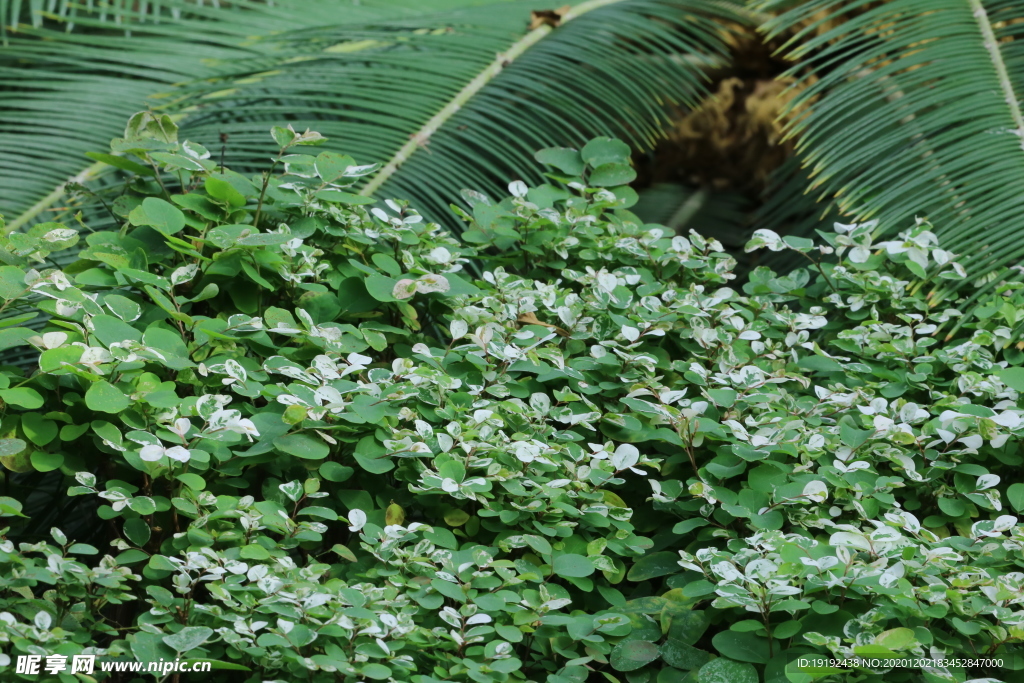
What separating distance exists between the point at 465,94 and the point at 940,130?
1105 millimetres

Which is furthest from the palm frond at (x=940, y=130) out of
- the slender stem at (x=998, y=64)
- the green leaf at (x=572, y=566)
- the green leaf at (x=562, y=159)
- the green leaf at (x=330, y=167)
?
the green leaf at (x=330, y=167)

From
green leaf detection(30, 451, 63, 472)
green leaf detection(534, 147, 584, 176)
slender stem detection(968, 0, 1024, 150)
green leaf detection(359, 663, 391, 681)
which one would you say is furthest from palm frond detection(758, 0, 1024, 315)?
green leaf detection(30, 451, 63, 472)

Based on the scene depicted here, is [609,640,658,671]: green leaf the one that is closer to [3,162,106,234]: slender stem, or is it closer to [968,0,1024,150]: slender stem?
[968,0,1024,150]: slender stem

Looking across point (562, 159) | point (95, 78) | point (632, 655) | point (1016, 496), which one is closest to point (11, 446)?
point (632, 655)

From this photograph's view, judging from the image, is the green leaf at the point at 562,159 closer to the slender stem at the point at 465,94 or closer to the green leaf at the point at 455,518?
the slender stem at the point at 465,94

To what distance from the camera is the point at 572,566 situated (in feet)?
3.51

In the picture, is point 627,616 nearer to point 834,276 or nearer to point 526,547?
point 526,547

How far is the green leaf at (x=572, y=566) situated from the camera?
1062mm

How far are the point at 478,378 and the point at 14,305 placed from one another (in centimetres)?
63

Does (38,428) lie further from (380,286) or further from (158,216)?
(380,286)

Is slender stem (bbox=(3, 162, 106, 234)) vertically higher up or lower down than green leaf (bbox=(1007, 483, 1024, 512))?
higher up

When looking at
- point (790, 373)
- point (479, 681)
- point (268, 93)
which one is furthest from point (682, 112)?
point (479, 681)

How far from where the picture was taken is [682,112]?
10.1ft

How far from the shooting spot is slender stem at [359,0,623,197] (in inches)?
76.5
